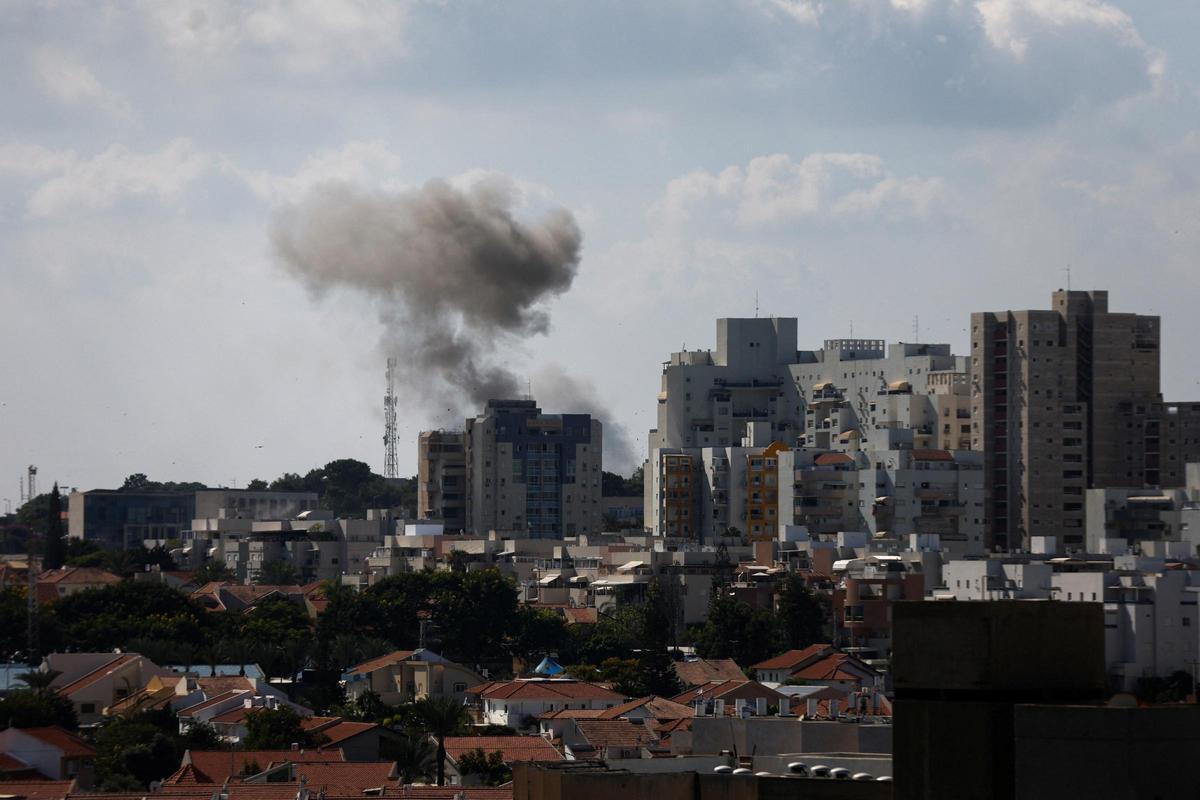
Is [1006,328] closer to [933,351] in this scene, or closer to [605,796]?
[933,351]

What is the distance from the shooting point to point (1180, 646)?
3777 inches

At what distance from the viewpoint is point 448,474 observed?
6230 inches

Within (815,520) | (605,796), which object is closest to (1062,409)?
(815,520)

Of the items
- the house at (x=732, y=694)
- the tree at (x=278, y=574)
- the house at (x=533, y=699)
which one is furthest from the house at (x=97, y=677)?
the tree at (x=278, y=574)

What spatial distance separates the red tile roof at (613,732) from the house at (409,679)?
55.7 ft

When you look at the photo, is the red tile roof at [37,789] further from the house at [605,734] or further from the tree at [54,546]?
the tree at [54,546]

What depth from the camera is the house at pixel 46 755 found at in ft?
193

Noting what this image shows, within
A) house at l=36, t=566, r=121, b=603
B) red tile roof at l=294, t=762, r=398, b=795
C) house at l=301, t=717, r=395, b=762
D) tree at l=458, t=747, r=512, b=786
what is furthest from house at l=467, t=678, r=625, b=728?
house at l=36, t=566, r=121, b=603

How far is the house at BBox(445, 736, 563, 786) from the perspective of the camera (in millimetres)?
60000

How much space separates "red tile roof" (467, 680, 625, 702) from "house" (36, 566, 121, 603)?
1624 inches

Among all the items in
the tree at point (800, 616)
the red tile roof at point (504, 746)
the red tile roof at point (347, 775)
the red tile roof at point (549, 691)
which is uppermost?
the tree at point (800, 616)

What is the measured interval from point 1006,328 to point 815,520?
1474cm

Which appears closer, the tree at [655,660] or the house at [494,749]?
the house at [494,749]

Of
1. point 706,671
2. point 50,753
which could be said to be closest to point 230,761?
point 50,753
